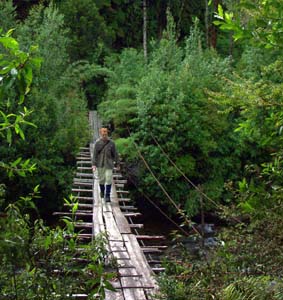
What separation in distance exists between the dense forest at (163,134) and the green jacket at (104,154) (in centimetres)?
99

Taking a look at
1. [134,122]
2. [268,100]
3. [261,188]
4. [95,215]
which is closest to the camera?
[261,188]

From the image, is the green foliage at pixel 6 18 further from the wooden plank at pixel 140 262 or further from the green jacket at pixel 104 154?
the wooden plank at pixel 140 262

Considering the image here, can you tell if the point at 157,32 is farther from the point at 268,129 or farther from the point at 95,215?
the point at 268,129

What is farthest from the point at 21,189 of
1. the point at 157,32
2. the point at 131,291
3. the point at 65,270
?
the point at 157,32

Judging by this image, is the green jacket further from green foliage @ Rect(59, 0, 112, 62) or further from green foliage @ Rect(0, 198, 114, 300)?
green foliage @ Rect(59, 0, 112, 62)

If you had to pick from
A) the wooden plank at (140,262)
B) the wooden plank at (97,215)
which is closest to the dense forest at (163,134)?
the wooden plank at (140,262)

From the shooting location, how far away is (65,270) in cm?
244

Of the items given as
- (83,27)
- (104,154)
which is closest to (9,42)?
(104,154)

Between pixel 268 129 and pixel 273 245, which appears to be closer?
pixel 273 245

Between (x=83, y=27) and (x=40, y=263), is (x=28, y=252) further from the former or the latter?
(x=83, y=27)

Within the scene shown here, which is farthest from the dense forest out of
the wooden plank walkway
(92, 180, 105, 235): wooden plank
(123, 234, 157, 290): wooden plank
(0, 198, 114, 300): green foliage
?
(92, 180, 105, 235): wooden plank

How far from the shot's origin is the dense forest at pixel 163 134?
8.09 ft

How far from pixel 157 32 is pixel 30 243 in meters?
22.8

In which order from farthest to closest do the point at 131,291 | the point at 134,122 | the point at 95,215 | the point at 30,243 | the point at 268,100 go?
the point at 134,122 < the point at 95,215 < the point at 131,291 < the point at 268,100 < the point at 30,243
